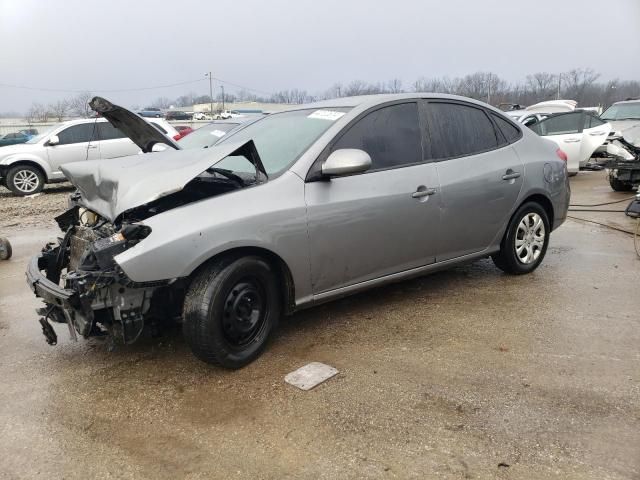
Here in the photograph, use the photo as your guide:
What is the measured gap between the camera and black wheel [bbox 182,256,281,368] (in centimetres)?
312

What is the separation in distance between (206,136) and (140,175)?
18.7 feet

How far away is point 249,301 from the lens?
11.1 ft

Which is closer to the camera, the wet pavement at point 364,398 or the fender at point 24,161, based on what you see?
the wet pavement at point 364,398

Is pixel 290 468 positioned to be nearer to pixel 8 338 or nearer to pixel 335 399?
pixel 335 399

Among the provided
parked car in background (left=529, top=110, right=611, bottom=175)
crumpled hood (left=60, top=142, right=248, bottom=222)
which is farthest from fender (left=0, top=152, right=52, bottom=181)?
parked car in background (left=529, top=110, right=611, bottom=175)

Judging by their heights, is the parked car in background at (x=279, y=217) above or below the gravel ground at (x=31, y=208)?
above

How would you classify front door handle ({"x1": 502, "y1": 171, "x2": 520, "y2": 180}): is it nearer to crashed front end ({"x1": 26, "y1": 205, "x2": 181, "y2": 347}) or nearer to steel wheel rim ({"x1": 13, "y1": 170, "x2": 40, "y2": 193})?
crashed front end ({"x1": 26, "y1": 205, "x2": 181, "y2": 347})

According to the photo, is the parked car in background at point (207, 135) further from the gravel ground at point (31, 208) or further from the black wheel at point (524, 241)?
the black wheel at point (524, 241)

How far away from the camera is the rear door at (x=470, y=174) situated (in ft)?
14.2

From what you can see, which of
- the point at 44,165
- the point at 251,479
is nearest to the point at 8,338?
the point at 251,479

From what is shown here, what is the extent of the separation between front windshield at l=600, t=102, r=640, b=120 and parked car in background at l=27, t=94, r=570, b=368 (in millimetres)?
12715

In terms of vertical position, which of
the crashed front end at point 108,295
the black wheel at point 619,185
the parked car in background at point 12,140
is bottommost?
the black wheel at point 619,185

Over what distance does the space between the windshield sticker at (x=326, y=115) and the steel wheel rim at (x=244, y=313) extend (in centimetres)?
142

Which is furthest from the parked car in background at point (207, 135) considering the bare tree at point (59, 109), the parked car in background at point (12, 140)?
the bare tree at point (59, 109)
